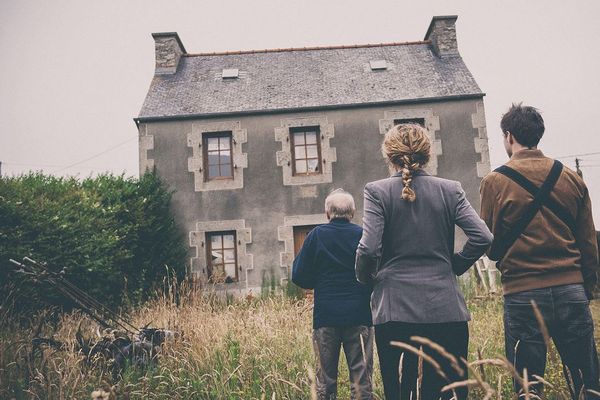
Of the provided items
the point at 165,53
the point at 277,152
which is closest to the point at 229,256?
the point at 277,152

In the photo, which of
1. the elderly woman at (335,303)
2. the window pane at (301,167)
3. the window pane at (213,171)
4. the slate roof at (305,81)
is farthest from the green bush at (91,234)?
the elderly woman at (335,303)

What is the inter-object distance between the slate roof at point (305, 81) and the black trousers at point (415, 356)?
415 inches

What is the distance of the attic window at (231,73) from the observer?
13.8m

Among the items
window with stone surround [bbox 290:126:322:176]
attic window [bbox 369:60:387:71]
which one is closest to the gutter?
window with stone surround [bbox 290:126:322:176]

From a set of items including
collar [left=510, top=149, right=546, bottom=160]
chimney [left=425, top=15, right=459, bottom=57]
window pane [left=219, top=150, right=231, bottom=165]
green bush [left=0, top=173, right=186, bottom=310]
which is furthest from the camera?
chimney [left=425, top=15, right=459, bottom=57]

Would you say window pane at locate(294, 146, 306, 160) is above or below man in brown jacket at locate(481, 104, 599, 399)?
above

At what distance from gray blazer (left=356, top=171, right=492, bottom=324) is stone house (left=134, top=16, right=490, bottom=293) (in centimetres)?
950

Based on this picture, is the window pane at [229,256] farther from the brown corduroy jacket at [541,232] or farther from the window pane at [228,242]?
the brown corduroy jacket at [541,232]

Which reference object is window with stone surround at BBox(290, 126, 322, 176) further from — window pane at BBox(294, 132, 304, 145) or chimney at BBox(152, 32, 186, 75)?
chimney at BBox(152, 32, 186, 75)

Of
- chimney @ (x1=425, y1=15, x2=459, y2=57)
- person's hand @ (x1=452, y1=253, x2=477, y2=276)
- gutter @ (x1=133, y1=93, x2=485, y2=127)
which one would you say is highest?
chimney @ (x1=425, y1=15, x2=459, y2=57)

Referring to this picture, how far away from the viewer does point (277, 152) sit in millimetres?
12508

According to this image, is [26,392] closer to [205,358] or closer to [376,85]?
[205,358]

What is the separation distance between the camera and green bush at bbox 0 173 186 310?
7.07 meters

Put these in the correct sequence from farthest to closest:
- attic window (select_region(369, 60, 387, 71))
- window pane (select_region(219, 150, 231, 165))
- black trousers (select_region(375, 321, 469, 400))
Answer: attic window (select_region(369, 60, 387, 71))
window pane (select_region(219, 150, 231, 165))
black trousers (select_region(375, 321, 469, 400))
